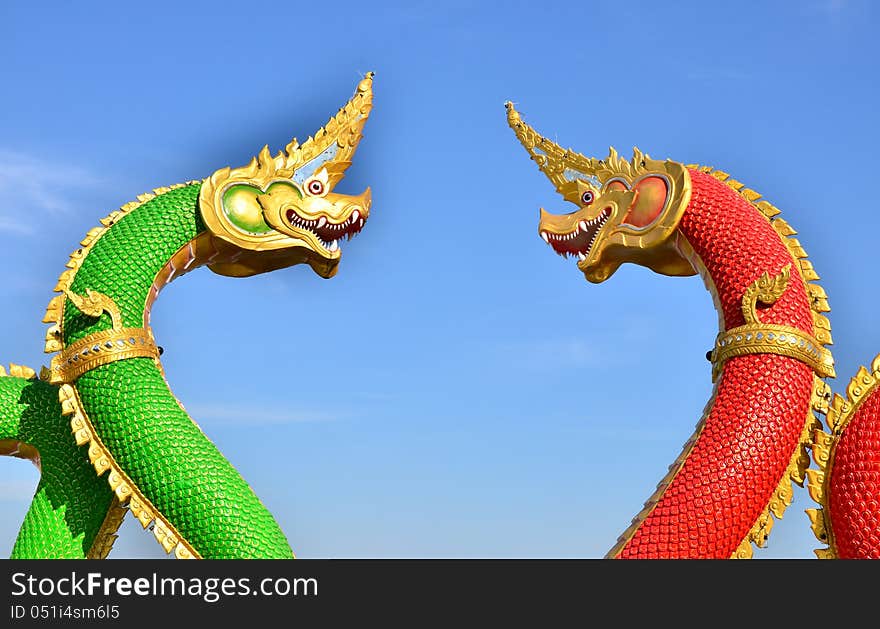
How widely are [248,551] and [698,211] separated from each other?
12.5 ft

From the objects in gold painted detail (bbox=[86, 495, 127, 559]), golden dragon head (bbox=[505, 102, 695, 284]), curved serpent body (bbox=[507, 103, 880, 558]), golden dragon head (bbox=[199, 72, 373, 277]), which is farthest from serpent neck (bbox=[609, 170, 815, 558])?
gold painted detail (bbox=[86, 495, 127, 559])

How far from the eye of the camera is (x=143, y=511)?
7.79m

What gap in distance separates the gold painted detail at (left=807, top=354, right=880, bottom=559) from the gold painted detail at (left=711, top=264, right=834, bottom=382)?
190mm

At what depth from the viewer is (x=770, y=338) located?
775cm

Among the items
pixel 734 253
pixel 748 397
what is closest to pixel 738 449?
pixel 748 397

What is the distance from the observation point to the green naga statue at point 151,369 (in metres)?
7.74

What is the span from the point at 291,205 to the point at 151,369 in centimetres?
159

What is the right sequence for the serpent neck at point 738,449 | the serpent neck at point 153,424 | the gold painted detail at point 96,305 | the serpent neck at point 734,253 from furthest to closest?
the gold painted detail at point 96,305 → the serpent neck at point 734,253 → the serpent neck at point 153,424 → the serpent neck at point 738,449

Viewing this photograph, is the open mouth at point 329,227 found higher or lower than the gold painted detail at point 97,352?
higher

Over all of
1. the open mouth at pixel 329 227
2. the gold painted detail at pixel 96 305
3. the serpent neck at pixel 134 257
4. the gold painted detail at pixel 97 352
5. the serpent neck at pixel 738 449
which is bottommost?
the serpent neck at pixel 738 449

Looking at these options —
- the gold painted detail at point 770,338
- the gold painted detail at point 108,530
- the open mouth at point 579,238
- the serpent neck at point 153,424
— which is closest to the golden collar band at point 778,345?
the gold painted detail at point 770,338

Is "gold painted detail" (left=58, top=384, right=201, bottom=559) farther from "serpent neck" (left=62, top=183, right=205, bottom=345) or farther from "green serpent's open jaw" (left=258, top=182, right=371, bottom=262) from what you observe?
"green serpent's open jaw" (left=258, top=182, right=371, bottom=262)

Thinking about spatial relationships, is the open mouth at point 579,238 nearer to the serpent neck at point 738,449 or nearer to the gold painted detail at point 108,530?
the serpent neck at point 738,449
